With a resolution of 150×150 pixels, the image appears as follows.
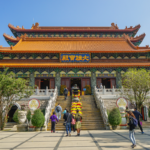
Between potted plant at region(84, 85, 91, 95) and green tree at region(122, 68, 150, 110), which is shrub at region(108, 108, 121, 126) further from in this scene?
potted plant at region(84, 85, 91, 95)

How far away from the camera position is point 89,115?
47.4 feet

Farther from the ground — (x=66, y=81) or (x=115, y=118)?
(x=66, y=81)

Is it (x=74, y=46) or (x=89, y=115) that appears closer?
(x=89, y=115)

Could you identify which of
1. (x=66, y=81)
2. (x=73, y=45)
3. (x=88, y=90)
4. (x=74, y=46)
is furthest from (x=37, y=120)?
(x=73, y=45)

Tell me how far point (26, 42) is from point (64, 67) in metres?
9.44

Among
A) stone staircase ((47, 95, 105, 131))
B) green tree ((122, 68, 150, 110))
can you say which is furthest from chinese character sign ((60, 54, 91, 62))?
green tree ((122, 68, 150, 110))

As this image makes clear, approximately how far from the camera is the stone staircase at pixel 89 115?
12730 millimetres

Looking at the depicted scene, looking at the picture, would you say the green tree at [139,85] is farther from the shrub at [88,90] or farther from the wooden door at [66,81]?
A: the wooden door at [66,81]

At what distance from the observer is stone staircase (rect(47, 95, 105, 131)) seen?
41.8 ft

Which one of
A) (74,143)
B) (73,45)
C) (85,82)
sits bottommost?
(74,143)

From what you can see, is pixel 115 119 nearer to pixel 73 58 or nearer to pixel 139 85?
pixel 139 85

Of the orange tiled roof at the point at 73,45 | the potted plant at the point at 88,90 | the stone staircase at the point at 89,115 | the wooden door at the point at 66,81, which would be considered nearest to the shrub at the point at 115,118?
the stone staircase at the point at 89,115

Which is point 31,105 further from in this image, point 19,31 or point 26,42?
point 19,31

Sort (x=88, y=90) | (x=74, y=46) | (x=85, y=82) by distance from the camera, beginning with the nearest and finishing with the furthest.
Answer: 1. (x=88, y=90)
2. (x=85, y=82)
3. (x=74, y=46)
